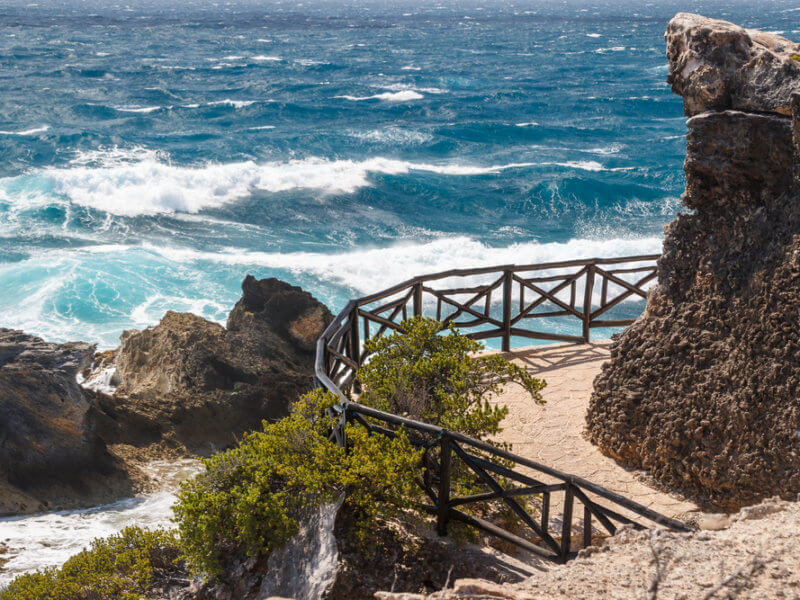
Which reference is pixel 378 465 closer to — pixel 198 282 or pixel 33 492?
pixel 33 492

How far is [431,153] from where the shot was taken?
38.5 meters

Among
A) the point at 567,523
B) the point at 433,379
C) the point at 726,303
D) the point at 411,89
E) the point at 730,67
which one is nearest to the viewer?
the point at 567,523

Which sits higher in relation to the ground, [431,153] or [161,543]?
[431,153]

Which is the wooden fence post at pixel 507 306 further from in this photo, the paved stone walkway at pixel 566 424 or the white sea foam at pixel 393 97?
the white sea foam at pixel 393 97

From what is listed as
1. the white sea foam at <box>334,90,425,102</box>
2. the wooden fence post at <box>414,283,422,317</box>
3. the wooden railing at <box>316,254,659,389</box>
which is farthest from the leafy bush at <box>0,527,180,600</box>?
the white sea foam at <box>334,90,425,102</box>

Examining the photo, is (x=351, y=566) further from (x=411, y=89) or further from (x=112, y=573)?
(x=411, y=89)

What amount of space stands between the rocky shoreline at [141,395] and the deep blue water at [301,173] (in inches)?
257

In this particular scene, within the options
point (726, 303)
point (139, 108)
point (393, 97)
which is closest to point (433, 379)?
point (726, 303)

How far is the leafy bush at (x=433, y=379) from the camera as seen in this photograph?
6.47 m

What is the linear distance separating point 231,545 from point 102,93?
52.7 m

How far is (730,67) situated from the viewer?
6.59 metres

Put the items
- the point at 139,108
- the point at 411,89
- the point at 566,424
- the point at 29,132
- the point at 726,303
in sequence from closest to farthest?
1. the point at 726,303
2. the point at 566,424
3. the point at 29,132
4. the point at 139,108
5. the point at 411,89

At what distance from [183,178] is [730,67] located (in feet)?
94.2

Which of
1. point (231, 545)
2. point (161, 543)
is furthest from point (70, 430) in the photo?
point (231, 545)
